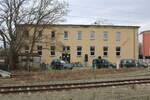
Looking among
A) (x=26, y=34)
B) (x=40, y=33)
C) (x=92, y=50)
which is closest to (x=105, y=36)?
(x=92, y=50)

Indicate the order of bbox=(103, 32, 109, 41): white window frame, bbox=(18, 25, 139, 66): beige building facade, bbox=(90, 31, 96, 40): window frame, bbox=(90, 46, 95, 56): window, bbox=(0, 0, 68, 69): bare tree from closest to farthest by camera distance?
bbox=(0, 0, 68, 69): bare tree → bbox=(18, 25, 139, 66): beige building facade → bbox=(90, 46, 95, 56): window → bbox=(90, 31, 96, 40): window frame → bbox=(103, 32, 109, 41): white window frame

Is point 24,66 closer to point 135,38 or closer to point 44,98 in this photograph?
point 44,98

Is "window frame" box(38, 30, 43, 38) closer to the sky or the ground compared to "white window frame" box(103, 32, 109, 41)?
closer to the ground

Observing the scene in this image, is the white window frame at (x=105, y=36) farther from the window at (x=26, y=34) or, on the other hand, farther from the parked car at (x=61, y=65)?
the window at (x=26, y=34)

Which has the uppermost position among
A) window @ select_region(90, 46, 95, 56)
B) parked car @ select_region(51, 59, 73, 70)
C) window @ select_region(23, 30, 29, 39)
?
window @ select_region(23, 30, 29, 39)

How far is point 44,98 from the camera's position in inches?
442

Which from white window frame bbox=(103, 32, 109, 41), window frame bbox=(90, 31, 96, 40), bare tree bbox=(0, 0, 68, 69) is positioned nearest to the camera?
bare tree bbox=(0, 0, 68, 69)

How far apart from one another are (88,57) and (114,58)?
17.8ft

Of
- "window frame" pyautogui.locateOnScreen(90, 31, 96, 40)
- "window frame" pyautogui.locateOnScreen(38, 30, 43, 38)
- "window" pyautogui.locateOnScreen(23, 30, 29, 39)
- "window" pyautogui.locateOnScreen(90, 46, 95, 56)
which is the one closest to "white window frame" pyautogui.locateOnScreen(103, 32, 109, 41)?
"window frame" pyautogui.locateOnScreen(90, 31, 96, 40)

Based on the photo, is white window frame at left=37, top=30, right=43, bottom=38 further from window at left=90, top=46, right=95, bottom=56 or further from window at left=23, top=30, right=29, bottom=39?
window at left=90, top=46, right=95, bottom=56

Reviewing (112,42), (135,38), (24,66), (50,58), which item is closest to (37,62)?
(24,66)

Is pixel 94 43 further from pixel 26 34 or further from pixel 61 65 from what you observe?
pixel 26 34

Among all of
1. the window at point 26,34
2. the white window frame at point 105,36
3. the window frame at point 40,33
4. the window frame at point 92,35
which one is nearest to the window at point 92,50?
the window frame at point 92,35

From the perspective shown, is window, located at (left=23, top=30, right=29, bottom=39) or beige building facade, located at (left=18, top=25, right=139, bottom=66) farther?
beige building facade, located at (left=18, top=25, right=139, bottom=66)
